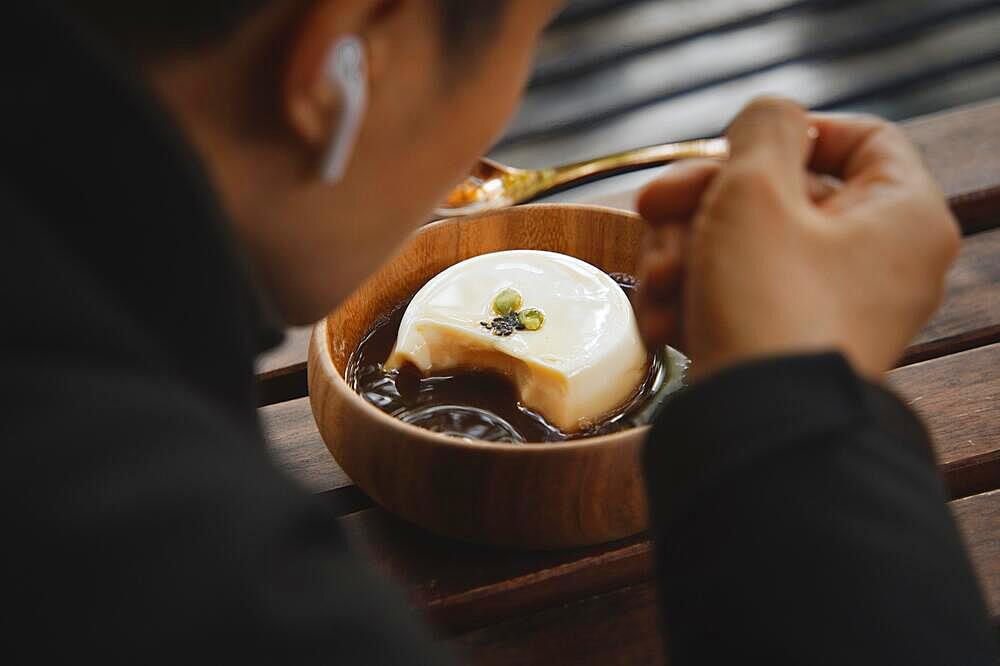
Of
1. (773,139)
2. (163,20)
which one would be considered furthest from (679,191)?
(163,20)

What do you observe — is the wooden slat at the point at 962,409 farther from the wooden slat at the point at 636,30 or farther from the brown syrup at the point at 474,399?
the wooden slat at the point at 636,30

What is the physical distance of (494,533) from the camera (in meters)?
0.57

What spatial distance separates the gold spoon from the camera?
0.97 metres

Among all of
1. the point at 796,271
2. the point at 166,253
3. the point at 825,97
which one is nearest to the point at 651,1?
the point at 825,97

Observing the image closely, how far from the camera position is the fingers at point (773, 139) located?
491mm

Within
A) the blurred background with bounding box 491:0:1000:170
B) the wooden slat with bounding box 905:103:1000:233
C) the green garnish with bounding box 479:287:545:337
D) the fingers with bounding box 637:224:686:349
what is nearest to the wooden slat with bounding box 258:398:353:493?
the green garnish with bounding box 479:287:545:337

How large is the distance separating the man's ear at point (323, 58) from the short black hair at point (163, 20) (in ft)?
0.04

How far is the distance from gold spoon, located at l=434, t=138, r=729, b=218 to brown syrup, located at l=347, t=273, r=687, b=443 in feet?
1.04

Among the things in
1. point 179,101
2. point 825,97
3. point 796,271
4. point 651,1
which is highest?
point 179,101

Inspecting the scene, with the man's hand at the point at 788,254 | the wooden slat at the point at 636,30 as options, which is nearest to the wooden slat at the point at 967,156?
the man's hand at the point at 788,254

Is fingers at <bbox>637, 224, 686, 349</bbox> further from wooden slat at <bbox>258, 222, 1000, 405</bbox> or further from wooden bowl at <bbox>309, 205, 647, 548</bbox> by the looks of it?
wooden slat at <bbox>258, 222, 1000, 405</bbox>

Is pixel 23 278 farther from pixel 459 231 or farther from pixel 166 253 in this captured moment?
pixel 459 231

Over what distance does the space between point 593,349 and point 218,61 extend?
1.14 feet

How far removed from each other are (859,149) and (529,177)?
48 cm
